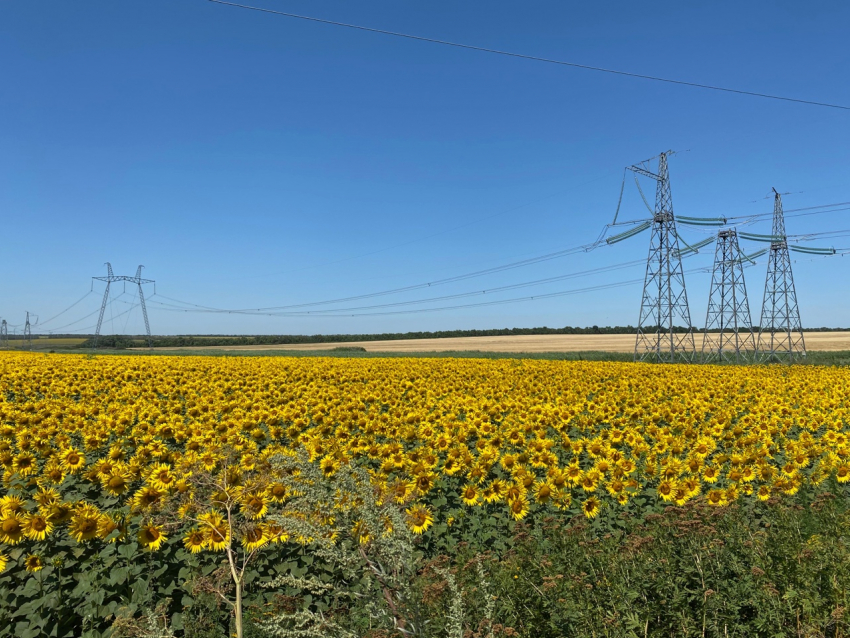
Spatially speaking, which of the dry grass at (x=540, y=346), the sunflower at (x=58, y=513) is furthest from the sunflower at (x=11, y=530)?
the dry grass at (x=540, y=346)

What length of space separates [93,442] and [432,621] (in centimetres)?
577

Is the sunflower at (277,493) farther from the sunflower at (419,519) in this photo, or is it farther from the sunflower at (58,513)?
the sunflower at (58,513)

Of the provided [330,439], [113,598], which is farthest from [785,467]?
[113,598]

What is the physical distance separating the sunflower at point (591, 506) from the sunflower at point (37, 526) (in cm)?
533

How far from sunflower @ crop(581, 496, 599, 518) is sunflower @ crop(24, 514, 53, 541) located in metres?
5.33

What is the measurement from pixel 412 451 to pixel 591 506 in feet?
7.41

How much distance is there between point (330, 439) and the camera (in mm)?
7250

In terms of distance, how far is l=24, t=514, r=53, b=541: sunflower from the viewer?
14.8 feet

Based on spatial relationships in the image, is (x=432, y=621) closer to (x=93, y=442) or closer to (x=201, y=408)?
(x=93, y=442)

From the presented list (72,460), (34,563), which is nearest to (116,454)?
(72,460)

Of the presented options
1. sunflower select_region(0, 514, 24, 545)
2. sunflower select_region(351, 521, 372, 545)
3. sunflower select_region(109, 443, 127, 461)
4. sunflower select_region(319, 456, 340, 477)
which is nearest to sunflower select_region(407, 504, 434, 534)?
sunflower select_region(319, 456, 340, 477)

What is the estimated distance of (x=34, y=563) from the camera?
4324 mm

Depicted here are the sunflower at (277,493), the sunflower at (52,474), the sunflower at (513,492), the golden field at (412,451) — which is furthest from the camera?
the sunflower at (52,474)

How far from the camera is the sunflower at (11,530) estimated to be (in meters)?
4.42
